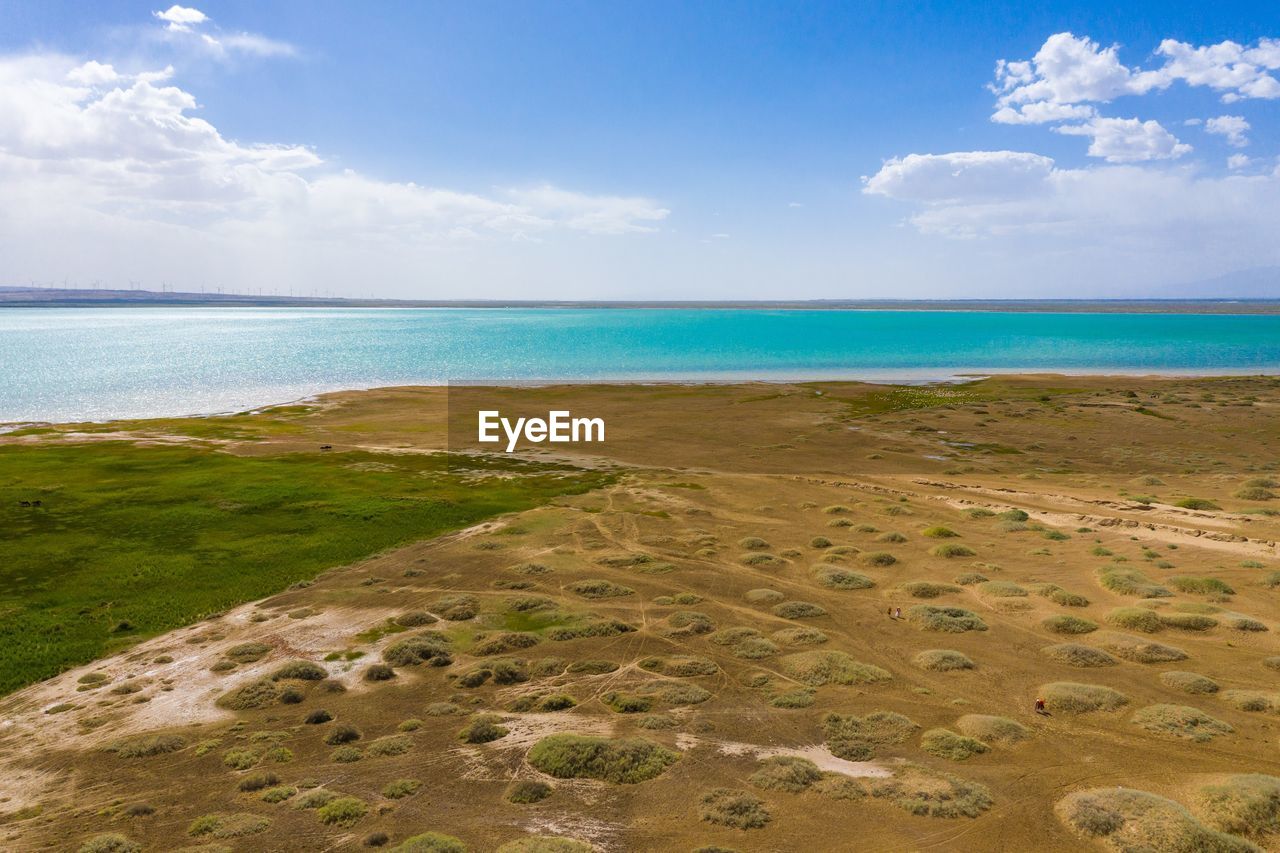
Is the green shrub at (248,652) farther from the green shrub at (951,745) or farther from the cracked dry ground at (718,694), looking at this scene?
the green shrub at (951,745)

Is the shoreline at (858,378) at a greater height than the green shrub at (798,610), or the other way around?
the shoreline at (858,378)

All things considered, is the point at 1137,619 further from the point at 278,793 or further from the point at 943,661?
the point at 278,793

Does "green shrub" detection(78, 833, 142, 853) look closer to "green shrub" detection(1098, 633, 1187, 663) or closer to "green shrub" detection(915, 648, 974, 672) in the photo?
"green shrub" detection(915, 648, 974, 672)

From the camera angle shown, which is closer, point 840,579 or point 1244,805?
point 1244,805

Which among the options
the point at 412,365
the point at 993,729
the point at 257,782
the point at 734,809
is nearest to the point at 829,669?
the point at 993,729

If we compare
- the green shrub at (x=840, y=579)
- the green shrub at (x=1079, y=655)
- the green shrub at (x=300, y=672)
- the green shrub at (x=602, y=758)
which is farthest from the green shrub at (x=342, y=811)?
the green shrub at (x=1079, y=655)

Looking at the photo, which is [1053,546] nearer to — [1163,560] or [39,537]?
[1163,560]

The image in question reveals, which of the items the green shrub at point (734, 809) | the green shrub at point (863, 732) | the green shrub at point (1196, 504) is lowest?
the green shrub at point (734, 809)
